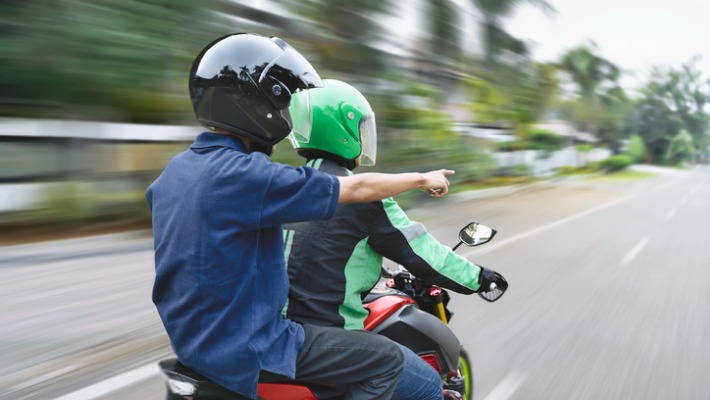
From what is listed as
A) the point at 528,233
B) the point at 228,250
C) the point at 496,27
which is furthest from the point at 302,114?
the point at 496,27

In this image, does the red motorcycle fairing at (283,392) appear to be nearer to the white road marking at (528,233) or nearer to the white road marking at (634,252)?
the white road marking at (528,233)

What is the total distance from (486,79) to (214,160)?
57.1ft

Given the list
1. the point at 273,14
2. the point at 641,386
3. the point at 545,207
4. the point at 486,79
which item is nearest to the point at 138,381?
the point at 641,386

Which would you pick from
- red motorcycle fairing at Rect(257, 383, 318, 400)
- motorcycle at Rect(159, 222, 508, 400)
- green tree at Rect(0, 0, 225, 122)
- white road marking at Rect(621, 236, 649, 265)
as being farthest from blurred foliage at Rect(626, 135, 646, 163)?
red motorcycle fairing at Rect(257, 383, 318, 400)

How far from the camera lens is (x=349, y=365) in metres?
1.91

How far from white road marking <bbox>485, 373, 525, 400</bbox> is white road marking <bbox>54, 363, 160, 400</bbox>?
6.73 feet

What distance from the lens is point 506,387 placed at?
3.81m

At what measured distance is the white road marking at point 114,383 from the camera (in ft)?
11.3

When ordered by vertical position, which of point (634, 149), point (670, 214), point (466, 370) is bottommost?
point (634, 149)

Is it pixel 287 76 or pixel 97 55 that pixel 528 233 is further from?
pixel 287 76

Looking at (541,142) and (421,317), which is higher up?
(421,317)

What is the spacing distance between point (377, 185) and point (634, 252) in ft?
26.7

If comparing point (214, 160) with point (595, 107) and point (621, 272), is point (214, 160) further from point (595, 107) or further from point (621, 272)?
point (595, 107)

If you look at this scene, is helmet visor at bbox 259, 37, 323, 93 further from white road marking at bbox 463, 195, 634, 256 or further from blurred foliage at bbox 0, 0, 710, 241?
blurred foliage at bbox 0, 0, 710, 241
